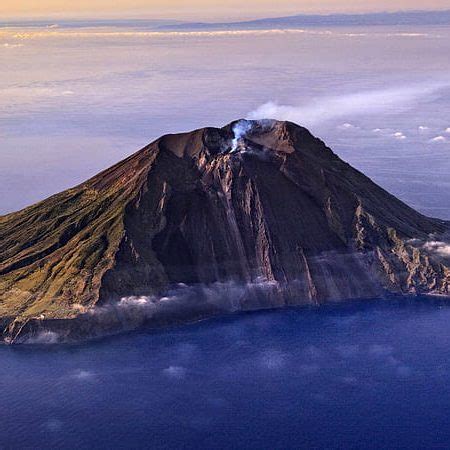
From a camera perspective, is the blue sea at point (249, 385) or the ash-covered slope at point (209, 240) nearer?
the blue sea at point (249, 385)

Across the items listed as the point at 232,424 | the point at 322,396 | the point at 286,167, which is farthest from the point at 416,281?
the point at 232,424

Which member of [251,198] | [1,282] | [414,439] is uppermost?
[251,198]

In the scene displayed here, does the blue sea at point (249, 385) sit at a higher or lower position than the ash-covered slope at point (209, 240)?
lower

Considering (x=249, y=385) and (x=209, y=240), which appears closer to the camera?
(x=249, y=385)

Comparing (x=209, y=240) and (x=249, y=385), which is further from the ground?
(x=209, y=240)

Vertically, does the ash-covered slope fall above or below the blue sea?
above

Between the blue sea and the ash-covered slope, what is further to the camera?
the ash-covered slope

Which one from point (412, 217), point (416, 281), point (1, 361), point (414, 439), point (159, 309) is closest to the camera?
point (414, 439)

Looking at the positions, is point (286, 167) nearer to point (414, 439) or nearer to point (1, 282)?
point (1, 282)
